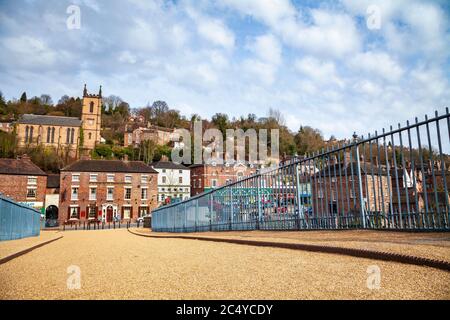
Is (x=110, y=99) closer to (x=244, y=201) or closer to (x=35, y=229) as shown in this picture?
(x=35, y=229)

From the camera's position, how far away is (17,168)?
48875mm

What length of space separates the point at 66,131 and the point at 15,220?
266ft

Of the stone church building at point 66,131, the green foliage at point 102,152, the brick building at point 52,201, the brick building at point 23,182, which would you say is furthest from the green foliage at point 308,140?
the brick building at point 23,182

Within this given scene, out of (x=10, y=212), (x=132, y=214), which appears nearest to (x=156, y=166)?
(x=132, y=214)

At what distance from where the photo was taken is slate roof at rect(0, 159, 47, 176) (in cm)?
4792

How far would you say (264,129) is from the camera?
87188 millimetres

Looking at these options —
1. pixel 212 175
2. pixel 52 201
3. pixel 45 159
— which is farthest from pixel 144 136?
pixel 52 201

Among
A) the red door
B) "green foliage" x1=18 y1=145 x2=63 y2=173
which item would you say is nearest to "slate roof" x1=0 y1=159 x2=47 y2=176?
the red door

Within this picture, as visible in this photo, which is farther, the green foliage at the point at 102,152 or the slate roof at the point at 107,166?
the green foliage at the point at 102,152

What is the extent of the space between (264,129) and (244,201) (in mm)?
76902

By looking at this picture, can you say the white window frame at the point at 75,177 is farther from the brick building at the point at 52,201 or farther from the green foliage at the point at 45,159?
the green foliage at the point at 45,159

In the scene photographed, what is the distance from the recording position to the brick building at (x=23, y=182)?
4744 cm

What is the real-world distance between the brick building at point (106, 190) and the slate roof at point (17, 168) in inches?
185
